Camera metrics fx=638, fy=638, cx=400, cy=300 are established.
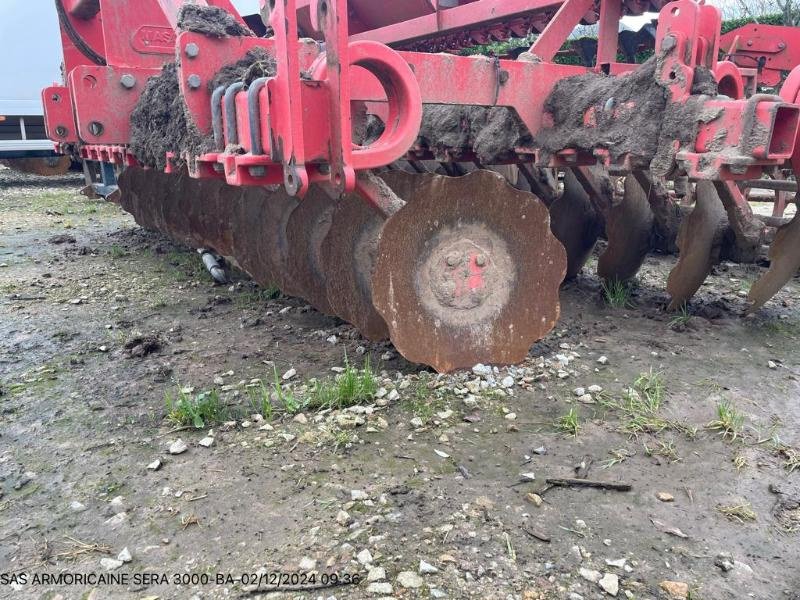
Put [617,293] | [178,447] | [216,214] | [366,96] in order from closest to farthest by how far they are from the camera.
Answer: [178,447], [366,96], [617,293], [216,214]

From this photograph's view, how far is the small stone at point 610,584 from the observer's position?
5.00ft

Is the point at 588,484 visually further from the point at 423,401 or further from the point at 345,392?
the point at 345,392

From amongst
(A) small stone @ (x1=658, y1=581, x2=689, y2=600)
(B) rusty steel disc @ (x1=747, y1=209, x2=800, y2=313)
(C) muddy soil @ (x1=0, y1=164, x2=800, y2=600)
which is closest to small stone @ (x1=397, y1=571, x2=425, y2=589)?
(C) muddy soil @ (x1=0, y1=164, x2=800, y2=600)

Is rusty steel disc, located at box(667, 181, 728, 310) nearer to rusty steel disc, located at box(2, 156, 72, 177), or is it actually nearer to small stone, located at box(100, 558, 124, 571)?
small stone, located at box(100, 558, 124, 571)

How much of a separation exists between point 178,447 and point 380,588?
1.01 metres

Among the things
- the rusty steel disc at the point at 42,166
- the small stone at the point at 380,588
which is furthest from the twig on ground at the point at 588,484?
the rusty steel disc at the point at 42,166

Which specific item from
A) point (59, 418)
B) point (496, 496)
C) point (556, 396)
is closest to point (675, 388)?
point (556, 396)

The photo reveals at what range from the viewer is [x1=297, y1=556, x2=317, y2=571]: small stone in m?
1.60

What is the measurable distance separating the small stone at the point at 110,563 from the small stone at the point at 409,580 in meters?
0.73

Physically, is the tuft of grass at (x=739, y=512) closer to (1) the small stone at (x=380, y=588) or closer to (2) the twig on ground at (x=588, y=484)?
(2) the twig on ground at (x=588, y=484)

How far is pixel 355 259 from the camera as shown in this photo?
3.07 metres

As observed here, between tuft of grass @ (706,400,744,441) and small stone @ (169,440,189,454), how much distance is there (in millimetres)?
1877

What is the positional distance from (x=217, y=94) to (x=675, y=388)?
2.15 metres

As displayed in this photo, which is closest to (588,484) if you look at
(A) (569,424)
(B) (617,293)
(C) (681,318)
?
(A) (569,424)
